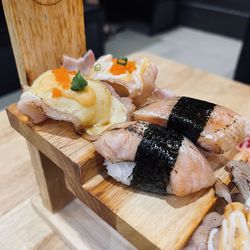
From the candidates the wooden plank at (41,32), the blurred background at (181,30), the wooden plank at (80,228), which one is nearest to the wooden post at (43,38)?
the wooden plank at (41,32)

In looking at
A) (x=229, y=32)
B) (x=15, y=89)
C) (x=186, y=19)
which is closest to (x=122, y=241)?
(x=15, y=89)

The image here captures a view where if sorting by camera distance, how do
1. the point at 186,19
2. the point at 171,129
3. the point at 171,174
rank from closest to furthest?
the point at 171,174
the point at 171,129
the point at 186,19

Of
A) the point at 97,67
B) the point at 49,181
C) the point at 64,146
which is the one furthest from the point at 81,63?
the point at 49,181

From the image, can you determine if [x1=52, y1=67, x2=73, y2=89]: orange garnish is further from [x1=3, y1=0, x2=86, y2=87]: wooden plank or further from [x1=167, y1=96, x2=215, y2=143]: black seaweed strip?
[x1=167, y1=96, x2=215, y2=143]: black seaweed strip

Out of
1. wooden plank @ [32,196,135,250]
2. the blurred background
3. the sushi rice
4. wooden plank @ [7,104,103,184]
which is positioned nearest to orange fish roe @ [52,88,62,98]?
wooden plank @ [7,104,103,184]

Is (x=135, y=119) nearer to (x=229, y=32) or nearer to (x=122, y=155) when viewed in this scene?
(x=122, y=155)

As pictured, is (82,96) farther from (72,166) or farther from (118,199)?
(118,199)
